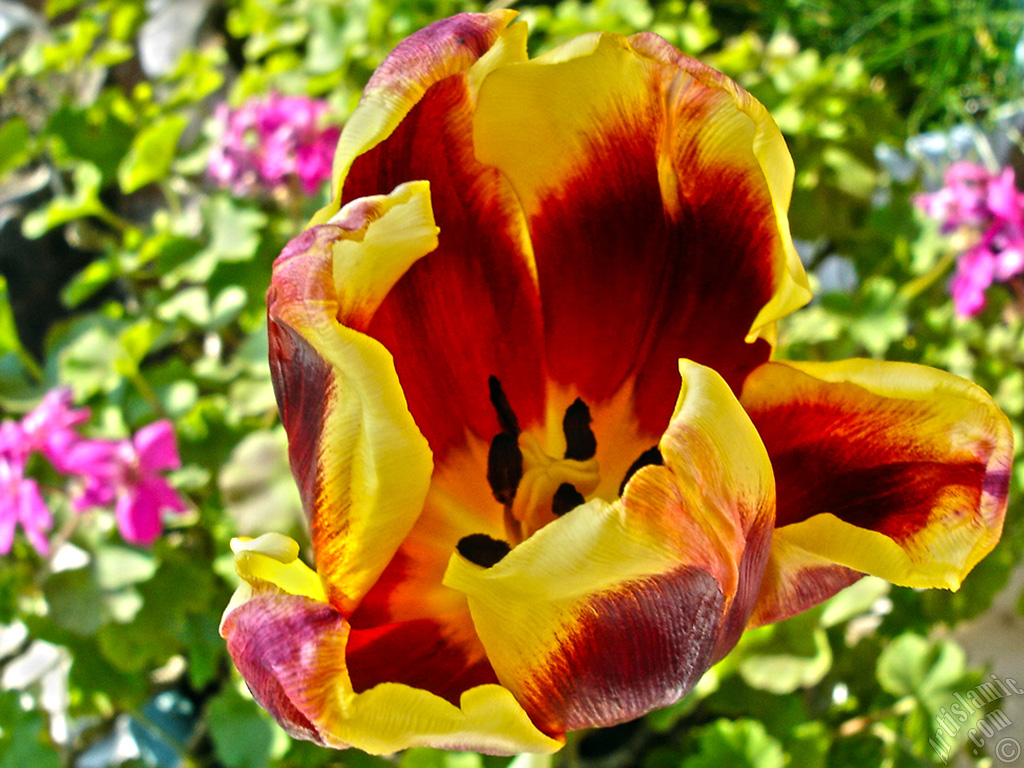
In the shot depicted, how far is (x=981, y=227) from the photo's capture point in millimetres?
1104

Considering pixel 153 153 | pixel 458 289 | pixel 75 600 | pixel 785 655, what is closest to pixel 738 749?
pixel 785 655

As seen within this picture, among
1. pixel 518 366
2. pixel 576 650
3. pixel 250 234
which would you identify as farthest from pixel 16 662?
pixel 576 650

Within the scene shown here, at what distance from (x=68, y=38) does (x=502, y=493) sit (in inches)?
56.8

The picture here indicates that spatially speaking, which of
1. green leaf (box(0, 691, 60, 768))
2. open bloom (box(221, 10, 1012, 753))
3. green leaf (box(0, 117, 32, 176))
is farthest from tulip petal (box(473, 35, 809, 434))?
green leaf (box(0, 117, 32, 176))

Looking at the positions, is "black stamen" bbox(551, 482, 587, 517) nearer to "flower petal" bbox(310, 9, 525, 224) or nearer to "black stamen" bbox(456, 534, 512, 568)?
"black stamen" bbox(456, 534, 512, 568)

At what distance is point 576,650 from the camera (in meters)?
0.31

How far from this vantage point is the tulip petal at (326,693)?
296 millimetres

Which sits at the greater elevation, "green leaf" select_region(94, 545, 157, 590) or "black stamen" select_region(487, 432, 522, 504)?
"black stamen" select_region(487, 432, 522, 504)

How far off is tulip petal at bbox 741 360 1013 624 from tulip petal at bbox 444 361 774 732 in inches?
1.3

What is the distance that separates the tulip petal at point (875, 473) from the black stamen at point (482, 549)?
146mm

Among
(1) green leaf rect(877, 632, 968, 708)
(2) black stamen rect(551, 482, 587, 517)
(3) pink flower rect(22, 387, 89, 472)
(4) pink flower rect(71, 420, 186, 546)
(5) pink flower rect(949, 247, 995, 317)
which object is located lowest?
(1) green leaf rect(877, 632, 968, 708)

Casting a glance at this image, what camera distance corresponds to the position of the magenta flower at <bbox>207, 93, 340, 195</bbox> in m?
1.10

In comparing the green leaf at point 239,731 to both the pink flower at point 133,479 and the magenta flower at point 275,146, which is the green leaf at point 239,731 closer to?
the pink flower at point 133,479

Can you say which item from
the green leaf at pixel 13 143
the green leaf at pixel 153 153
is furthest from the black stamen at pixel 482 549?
the green leaf at pixel 13 143
